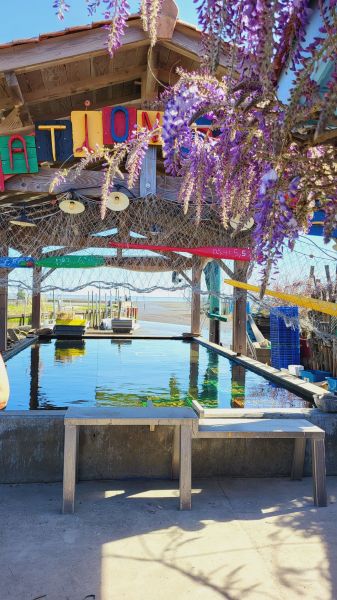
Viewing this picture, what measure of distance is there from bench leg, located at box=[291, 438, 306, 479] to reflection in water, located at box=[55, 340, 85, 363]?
495 centimetres

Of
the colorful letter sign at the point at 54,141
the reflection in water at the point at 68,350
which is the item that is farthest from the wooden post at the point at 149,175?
the reflection in water at the point at 68,350

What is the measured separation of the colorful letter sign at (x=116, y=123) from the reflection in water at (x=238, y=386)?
3128mm

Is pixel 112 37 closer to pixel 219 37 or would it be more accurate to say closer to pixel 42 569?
pixel 219 37

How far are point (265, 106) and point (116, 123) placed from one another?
13.4 feet

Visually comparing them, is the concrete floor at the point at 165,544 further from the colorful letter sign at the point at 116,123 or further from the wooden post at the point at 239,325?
the wooden post at the point at 239,325

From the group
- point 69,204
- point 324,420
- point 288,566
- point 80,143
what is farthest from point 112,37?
point 69,204

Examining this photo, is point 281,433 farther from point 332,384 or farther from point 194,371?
point 194,371

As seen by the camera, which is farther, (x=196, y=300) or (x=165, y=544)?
(x=196, y=300)

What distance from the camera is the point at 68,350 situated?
30.0 feet

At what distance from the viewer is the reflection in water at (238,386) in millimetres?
5004

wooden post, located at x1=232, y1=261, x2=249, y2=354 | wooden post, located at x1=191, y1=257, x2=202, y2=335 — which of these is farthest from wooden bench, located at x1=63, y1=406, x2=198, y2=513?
wooden post, located at x1=191, y1=257, x2=202, y2=335

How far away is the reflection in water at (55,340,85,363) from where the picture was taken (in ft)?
26.5

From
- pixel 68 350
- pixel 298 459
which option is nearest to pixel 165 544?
pixel 298 459

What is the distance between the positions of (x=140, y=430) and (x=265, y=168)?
2.22 meters
